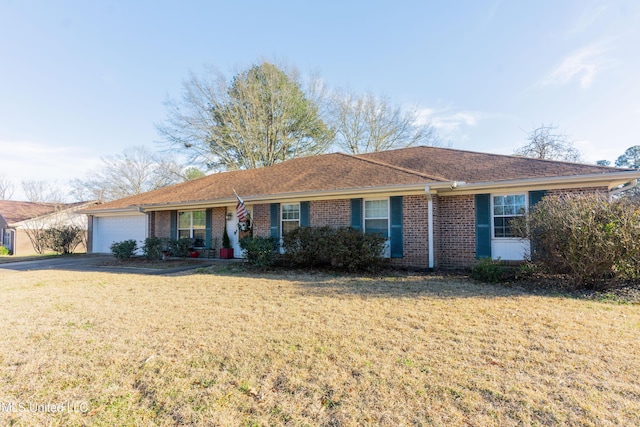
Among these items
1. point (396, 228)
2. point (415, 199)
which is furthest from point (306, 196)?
point (415, 199)

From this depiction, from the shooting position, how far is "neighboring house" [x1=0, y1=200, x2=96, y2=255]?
74.0 ft

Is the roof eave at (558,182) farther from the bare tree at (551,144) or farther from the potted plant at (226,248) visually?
the bare tree at (551,144)

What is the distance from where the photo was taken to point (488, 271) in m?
7.70

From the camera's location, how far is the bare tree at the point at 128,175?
31.4 meters

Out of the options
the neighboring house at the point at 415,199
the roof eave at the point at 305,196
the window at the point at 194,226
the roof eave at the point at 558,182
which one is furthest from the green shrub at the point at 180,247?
the roof eave at the point at 558,182

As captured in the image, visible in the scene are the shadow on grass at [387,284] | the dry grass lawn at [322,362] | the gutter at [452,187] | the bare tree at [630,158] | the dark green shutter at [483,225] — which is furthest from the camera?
the bare tree at [630,158]

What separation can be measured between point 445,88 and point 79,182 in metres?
34.8

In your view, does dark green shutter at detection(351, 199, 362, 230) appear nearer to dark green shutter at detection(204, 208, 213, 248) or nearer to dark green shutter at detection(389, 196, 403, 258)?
dark green shutter at detection(389, 196, 403, 258)

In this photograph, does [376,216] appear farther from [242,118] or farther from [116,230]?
[242,118]

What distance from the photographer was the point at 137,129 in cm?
2150

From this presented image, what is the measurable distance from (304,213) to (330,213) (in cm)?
102

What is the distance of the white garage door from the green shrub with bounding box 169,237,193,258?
2840 mm

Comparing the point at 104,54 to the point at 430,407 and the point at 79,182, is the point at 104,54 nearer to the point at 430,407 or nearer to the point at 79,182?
the point at 430,407

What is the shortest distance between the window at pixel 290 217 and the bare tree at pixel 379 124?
1429cm
